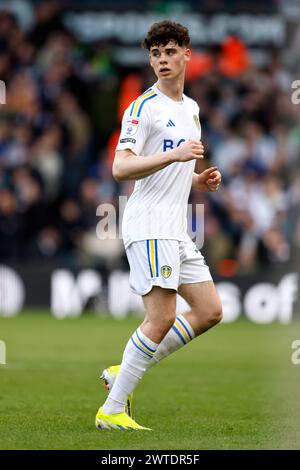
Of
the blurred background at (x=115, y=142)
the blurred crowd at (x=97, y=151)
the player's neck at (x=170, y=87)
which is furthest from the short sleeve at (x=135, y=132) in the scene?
the blurred background at (x=115, y=142)

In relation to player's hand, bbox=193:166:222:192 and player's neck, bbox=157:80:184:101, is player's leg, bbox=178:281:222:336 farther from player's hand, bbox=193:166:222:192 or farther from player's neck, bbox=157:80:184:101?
player's neck, bbox=157:80:184:101

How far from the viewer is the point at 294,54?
1769 cm

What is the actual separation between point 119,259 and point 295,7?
4444 millimetres

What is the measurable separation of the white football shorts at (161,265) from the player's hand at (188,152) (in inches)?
25.2

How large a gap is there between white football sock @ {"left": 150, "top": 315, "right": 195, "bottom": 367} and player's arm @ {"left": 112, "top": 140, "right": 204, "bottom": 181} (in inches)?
41.6

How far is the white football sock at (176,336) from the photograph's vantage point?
7441 millimetres

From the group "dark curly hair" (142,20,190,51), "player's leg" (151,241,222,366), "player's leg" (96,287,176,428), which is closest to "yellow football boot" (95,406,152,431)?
"player's leg" (96,287,176,428)

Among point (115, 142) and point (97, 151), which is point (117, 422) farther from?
point (97, 151)

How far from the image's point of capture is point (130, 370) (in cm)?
718

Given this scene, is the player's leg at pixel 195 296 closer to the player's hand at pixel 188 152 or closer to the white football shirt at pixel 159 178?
the white football shirt at pixel 159 178

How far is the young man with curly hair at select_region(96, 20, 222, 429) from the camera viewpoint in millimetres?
7090
